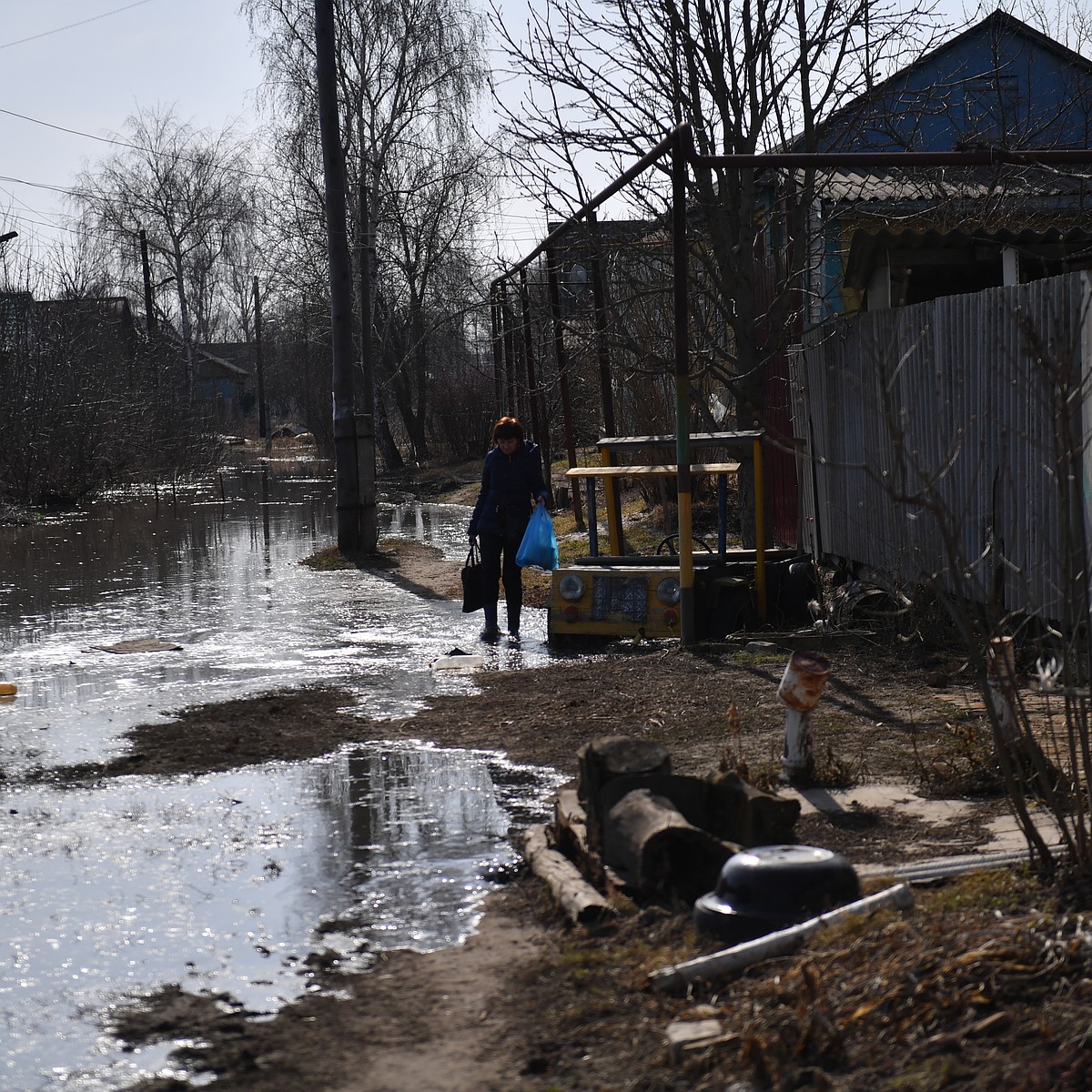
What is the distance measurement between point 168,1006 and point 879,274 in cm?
901

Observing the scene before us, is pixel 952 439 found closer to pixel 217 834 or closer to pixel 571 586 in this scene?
pixel 571 586

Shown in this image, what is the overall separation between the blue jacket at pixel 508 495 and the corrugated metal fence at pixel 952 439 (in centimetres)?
234

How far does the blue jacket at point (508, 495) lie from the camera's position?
1085 cm

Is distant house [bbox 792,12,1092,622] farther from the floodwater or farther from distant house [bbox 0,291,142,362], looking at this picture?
distant house [bbox 0,291,142,362]

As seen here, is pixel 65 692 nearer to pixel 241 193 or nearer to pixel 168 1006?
pixel 168 1006


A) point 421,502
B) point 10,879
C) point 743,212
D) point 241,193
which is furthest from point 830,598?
point 241,193

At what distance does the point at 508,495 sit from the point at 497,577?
0.67 meters

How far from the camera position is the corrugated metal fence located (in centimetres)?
653

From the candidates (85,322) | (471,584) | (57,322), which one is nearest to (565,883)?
(471,584)

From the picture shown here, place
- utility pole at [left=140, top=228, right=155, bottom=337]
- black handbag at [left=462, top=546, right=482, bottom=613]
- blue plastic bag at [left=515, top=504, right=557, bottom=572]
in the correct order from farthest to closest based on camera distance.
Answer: utility pole at [left=140, top=228, right=155, bottom=337]
black handbag at [left=462, top=546, right=482, bottom=613]
blue plastic bag at [left=515, top=504, right=557, bottom=572]

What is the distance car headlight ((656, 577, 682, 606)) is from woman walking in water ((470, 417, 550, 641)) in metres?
1.48

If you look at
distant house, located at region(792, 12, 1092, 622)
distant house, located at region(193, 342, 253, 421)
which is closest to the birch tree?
distant house, located at region(792, 12, 1092, 622)

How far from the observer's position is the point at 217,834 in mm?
5359

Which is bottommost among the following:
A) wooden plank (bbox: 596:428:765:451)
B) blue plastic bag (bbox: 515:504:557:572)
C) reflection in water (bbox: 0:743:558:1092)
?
reflection in water (bbox: 0:743:558:1092)
